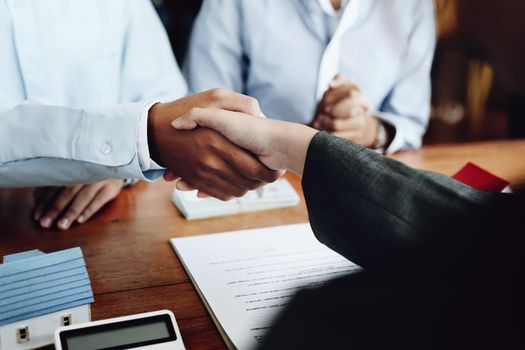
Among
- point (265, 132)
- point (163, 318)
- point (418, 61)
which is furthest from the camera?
point (418, 61)

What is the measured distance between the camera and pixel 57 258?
625 mm

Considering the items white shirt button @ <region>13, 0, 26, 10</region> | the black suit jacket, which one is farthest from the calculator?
white shirt button @ <region>13, 0, 26, 10</region>

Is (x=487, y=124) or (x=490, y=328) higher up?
(x=490, y=328)

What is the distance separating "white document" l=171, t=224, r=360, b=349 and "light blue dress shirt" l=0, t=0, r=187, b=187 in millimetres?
187

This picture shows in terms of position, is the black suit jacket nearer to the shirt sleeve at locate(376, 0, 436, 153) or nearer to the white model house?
the white model house

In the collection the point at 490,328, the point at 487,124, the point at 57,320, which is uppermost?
the point at 490,328

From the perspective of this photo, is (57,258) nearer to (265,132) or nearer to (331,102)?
(265,132)

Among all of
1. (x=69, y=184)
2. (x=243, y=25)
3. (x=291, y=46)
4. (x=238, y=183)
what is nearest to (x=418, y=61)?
(x=291, y=46)

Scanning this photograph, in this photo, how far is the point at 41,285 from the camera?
611mm

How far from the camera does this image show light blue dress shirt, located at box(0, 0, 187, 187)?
85 cm

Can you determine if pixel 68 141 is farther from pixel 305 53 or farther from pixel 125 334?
pixel 305 53

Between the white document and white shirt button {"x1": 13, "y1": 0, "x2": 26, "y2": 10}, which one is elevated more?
white shirt button {"x1": 13, "y1": 0, "x2": 26, "y2": 10}

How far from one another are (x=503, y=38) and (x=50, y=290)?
7.23ft

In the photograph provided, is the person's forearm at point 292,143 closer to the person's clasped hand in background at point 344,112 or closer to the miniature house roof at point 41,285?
the miniature house roof at point 41,285
